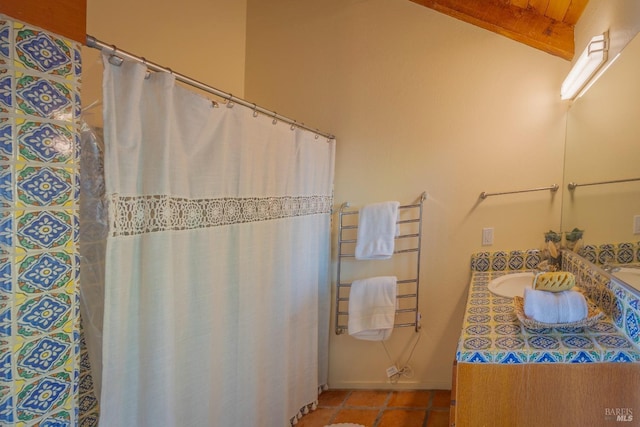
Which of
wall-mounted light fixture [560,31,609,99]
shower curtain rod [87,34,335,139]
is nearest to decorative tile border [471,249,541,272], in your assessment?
wall-mounted light fixture [560,31,609,99]

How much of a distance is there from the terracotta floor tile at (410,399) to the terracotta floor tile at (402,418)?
7 centimetres

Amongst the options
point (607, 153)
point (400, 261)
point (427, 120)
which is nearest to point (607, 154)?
point (607, 153)

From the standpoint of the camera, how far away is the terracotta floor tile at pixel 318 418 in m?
2.33

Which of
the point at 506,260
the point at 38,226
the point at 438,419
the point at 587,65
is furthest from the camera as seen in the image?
the point at 506,260

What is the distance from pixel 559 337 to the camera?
1.29 meters

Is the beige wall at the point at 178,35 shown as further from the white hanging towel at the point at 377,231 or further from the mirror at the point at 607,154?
the mirror at the point at 607,154

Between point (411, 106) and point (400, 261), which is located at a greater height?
point (411, 106)

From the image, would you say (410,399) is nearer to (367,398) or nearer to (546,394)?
(367,398)

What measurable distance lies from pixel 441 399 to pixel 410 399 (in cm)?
21

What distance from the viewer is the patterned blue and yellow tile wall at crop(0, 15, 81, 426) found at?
80 centimetres

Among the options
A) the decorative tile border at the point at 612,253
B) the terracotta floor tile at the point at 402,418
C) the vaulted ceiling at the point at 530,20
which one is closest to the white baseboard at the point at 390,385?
the terracotta floor tile at the point at 402,418

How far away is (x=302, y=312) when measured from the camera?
7.57 feet

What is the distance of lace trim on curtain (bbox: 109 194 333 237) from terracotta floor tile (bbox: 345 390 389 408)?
4.72 feet

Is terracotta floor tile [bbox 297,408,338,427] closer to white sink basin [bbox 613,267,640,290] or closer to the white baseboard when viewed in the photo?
the white baseboard
